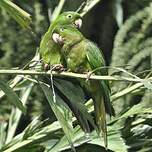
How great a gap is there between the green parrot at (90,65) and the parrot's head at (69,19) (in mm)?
46

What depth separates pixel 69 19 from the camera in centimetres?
154

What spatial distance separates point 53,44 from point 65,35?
0.04 m

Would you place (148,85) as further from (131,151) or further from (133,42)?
(133,42)

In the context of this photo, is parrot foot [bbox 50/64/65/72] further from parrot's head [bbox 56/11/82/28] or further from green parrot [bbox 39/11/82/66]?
parrot's head [bbox 56/11/82/28]

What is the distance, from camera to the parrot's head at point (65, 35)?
1.49 metres

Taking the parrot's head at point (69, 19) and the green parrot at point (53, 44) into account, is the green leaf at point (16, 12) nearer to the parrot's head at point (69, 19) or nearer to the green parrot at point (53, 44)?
the green parrot at point (53, 44)

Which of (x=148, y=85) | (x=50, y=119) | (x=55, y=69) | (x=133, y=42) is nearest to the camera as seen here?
(x=148, y=85)

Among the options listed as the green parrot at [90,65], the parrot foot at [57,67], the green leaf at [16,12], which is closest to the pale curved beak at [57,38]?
the green parrot at [90,65]

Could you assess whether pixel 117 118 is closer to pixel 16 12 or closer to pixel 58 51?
pixel 58 51

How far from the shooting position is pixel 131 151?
168cm

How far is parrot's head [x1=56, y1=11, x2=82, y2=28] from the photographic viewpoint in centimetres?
153

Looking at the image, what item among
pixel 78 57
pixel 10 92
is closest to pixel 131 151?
pixel 78 57

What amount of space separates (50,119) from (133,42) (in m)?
0.35

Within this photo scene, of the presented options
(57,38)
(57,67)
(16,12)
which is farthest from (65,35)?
(16,12)
